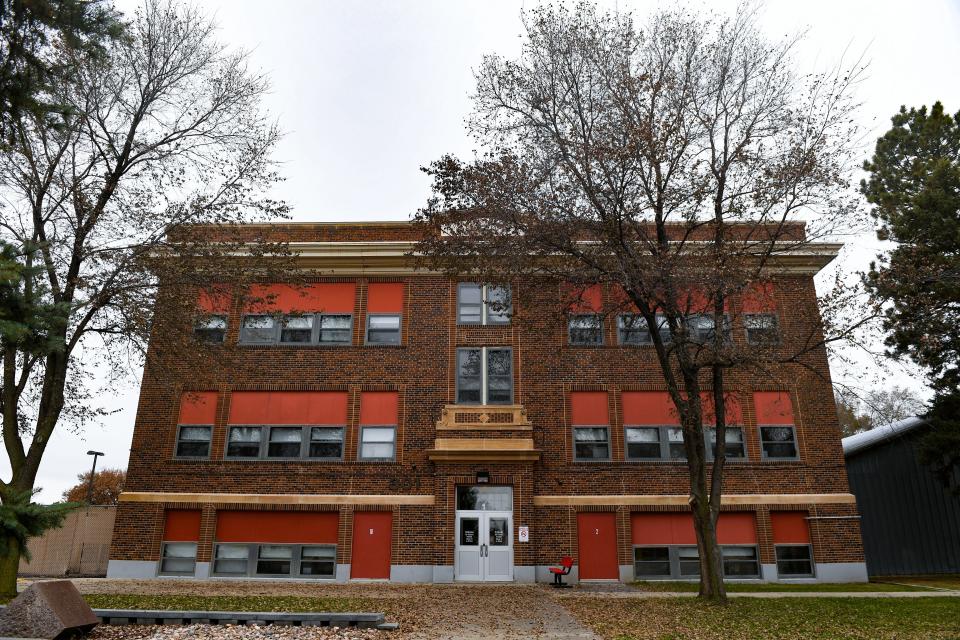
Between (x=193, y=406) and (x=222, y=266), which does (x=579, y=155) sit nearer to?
(x=222, y=266)

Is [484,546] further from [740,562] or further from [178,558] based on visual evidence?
[178,558]

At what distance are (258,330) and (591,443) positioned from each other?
11703 millimetres

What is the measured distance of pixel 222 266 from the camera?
1673cm

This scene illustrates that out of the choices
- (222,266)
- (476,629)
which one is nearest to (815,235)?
(476,629)

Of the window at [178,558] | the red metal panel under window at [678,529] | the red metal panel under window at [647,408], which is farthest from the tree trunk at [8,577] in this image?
the red metal panel under window at [647,408]

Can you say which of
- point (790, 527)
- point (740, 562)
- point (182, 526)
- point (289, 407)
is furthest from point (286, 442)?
point (790, 527)

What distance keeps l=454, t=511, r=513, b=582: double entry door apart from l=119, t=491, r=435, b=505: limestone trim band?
4.86 ft

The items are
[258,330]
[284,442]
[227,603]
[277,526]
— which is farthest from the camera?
[258,330]

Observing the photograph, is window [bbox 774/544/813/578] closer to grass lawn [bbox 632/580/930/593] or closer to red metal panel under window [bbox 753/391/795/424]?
grass lawn [bbox 632/580/930/593]

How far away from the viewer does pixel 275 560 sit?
849 inches

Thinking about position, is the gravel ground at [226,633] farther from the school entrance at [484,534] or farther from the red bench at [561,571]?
the school entrance at [484,534]

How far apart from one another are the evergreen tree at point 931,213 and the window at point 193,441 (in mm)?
20851

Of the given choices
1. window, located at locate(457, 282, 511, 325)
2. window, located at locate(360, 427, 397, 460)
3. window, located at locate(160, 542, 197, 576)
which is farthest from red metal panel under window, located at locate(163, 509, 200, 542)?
window, located at locate(457, 282, 511, 325)

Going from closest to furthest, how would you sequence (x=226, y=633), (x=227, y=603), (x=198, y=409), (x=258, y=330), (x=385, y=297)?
(x=226, y=633) → (x=227, y=603) → (x=198, y=409) → (x=258, y=330) → (x=385, y=297)
